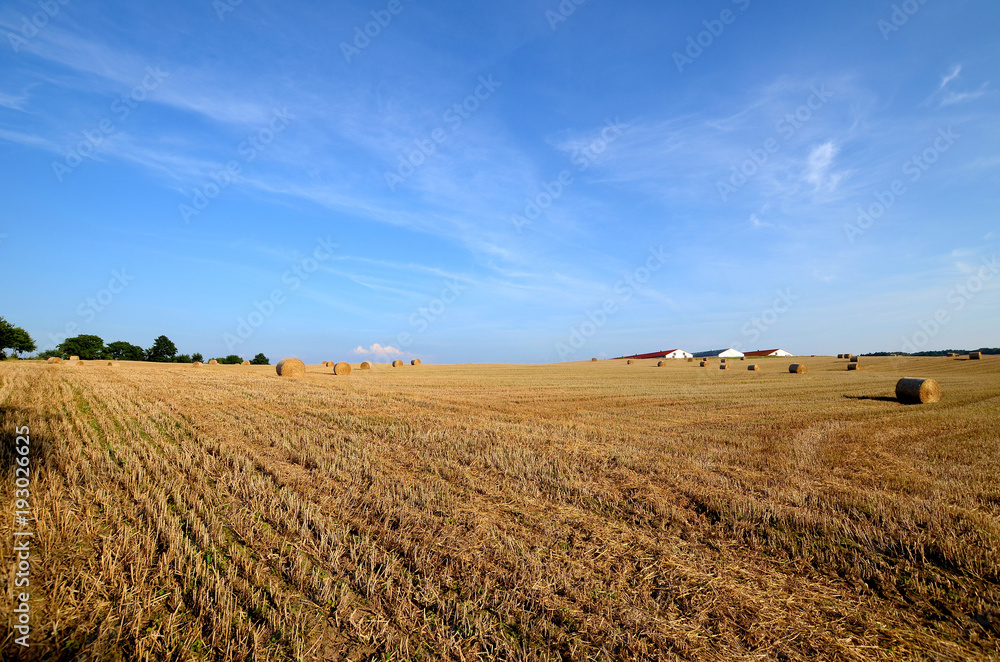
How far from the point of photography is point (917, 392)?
1773cm

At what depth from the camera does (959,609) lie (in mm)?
3666

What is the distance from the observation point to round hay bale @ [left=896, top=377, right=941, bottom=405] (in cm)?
1769

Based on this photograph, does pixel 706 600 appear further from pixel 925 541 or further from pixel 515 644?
pixel 925 541

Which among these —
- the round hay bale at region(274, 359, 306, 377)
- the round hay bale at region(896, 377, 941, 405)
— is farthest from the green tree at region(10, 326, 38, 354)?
the round hay bale at region(896, 377, 941, 405)

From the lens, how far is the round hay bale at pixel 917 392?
58.0 ft

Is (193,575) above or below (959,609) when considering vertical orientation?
above

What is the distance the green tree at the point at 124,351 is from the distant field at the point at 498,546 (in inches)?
2845

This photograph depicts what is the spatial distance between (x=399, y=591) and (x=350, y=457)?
434 cm

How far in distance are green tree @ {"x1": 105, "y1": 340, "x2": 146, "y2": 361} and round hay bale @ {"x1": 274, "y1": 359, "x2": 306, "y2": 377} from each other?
5086 centimetres

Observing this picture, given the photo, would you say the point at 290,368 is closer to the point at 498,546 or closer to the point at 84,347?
the point at 498,546

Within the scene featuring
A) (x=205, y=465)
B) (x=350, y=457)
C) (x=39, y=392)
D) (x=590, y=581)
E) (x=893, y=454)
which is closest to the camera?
(x=590, y=581)

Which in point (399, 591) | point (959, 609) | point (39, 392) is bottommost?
point (959, 609)

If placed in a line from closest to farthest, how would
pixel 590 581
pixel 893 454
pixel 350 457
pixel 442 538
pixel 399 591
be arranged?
pixel 399 591 < pixel 590 581 < pixel 442 538 < pixel 350 457 < pixel 893 454

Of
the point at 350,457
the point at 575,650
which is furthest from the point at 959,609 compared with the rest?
the point at 350,457
